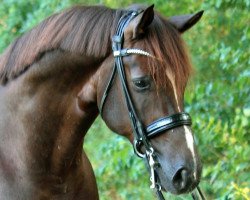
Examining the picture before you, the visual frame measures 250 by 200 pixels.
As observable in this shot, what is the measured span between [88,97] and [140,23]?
45 centimetres

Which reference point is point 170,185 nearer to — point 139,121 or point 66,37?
point 139,121

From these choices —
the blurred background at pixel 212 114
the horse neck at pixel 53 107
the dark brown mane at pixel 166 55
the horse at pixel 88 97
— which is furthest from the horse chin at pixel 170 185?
the blurred background at pixel 212 114

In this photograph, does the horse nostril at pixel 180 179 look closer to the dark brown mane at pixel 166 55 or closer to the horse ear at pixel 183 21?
the dark brown mane at pixel 166 55

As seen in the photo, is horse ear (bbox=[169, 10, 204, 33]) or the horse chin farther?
horse ear (bbox=[169, 10, 204, 33])

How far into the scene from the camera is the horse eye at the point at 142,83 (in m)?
3.17

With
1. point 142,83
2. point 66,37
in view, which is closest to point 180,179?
point 142,83

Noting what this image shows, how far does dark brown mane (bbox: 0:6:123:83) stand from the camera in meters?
3.33

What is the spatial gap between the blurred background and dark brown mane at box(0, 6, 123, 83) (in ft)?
3.87

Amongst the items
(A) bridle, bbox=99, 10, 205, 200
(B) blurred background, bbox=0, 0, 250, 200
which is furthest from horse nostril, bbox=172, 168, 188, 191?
(B) blurred background, bbox=0, 0, 250, 200

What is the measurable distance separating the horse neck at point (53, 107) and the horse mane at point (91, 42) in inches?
2.1

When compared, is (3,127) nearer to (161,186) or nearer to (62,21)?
(62,21)

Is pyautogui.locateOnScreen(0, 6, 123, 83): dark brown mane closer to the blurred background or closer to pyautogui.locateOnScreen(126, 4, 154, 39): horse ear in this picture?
pyautogui.locateOnScreen(126, 4, 154, 39): horse ear

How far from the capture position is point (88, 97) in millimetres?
3375

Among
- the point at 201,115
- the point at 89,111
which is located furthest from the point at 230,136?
the point at 89,111
